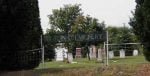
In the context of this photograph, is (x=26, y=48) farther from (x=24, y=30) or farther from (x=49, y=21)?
(x=49, y=21)

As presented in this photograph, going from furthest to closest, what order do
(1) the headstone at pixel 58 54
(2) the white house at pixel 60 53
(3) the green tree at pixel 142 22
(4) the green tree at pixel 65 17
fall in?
(4) the green tree at pixel 65 17
(1) the headstone at pixel 58 54
(2) the white house at pixel 60 53
(3) the green tree at pixel 142 22

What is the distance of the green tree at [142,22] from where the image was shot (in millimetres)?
15998

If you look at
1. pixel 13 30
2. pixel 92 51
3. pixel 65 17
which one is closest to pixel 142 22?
pixel 13 30

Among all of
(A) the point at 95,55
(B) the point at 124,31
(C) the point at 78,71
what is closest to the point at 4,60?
(C) the point at 78,71

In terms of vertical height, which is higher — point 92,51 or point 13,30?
point 13,30

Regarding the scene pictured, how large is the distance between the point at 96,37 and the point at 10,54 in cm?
605

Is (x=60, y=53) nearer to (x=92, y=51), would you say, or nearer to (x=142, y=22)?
(x=92, y=51)

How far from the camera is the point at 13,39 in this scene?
17.5 metres

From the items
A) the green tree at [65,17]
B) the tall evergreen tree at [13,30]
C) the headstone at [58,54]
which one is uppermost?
the green tree at [65,17]

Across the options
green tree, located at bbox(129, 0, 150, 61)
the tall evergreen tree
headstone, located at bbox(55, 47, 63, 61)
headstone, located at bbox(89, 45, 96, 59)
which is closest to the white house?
headstone, located at bbox(55, 47, 63, 61)

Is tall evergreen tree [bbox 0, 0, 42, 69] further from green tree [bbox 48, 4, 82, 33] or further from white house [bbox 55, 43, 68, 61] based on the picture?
green tree [bbox 48, 4, 82, 33]

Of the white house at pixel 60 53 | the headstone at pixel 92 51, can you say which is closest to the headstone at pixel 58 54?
the white house at pixel 60 53

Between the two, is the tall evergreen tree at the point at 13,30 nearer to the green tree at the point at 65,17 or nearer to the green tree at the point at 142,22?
the green tree at the point at 142,22

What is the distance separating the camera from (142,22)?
16547 mm
